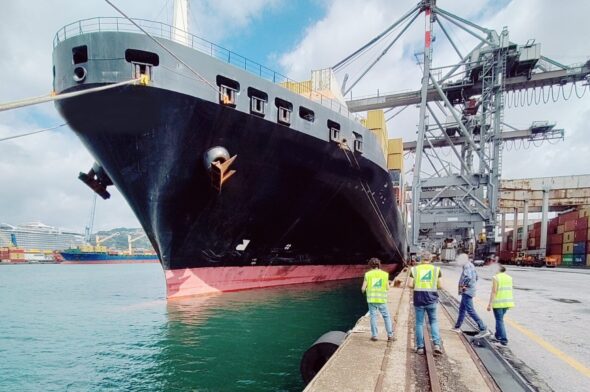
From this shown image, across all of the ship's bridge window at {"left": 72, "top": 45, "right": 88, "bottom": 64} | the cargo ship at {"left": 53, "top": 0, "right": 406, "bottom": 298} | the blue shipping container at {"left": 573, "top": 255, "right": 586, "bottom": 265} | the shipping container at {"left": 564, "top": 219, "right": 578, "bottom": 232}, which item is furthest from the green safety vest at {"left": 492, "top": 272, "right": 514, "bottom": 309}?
the shipping container at {"left": 564, "top": 219, "right": 578, "bottom": 232}

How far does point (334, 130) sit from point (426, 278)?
35.9 ft

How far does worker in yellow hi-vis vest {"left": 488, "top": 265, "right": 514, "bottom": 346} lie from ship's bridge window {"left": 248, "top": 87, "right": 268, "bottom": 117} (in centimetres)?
964

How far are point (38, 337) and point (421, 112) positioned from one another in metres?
30.1

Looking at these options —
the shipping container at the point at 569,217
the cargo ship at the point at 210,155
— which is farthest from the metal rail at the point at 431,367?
the shipping container at the point at 569,217

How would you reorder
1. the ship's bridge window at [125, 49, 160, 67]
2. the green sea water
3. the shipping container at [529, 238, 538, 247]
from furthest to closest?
the shipping container at [529, 238, 538, 247], the ship's bridge window at [125, 49, 160, 67], the green sea water

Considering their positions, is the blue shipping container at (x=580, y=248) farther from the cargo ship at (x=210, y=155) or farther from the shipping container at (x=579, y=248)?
the cargo ship at (x=210, y=155)

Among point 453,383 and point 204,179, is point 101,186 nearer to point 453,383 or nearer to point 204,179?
point 204,179

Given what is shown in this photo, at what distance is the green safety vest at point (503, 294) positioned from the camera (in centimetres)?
626

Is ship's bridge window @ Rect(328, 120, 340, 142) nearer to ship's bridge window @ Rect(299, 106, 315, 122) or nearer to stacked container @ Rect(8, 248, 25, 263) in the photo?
ship's bridge window @ Rect(299, 106, 315, 122)

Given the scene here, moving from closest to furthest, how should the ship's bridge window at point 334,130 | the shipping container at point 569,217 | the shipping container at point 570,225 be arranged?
the ship's bridge window at point 334,130, the shipping container at point 570,225, the shipping container at point 569,217

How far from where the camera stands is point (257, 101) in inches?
515

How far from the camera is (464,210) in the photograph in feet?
97.0

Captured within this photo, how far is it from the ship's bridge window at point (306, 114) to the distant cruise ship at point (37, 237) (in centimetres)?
15538

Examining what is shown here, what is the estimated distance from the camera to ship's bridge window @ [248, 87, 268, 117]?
41.8 ft
